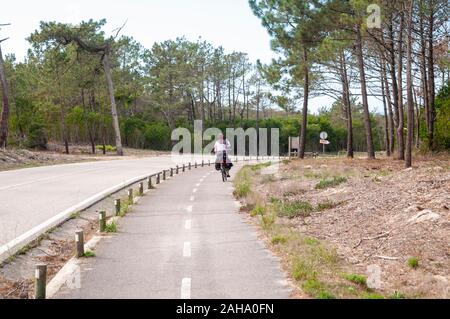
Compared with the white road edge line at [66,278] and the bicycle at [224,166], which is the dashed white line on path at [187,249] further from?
the bicycle at [224,166]

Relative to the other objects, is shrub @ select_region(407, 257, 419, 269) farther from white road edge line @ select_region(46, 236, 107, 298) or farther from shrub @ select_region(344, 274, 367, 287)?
white road edge line @ select_region(46, 236, 107, 298)

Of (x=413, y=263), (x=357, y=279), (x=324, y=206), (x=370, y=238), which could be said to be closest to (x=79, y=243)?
(x=357, y=279)

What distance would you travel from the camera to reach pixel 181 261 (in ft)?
31.2

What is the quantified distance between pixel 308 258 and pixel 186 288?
2.24 metres

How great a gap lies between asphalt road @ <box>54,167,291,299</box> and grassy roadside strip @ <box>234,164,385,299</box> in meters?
0.26

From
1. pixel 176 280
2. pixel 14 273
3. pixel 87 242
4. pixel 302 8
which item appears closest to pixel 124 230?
pixel 87 242

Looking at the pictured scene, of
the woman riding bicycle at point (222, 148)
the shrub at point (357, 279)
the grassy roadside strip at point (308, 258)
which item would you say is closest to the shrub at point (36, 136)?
the woman riding bicycle at point (222, 148)

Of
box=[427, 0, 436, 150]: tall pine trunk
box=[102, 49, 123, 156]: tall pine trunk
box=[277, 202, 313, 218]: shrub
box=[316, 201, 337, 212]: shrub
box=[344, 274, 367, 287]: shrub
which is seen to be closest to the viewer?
box=[344, 274, 367, 287]: shrub

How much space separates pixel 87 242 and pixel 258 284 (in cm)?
468

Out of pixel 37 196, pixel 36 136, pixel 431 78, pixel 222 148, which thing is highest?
pixel 431 78

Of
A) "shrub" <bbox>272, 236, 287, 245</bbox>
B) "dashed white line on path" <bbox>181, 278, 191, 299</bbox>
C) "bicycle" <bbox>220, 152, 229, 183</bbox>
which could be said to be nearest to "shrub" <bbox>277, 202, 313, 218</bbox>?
"shrub" <bbox>272, 236, 287, 245</bbox>

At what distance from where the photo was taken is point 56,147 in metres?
65.8

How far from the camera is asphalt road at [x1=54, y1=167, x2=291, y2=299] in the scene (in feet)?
25.0

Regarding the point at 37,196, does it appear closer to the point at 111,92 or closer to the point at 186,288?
the point at 186,288
